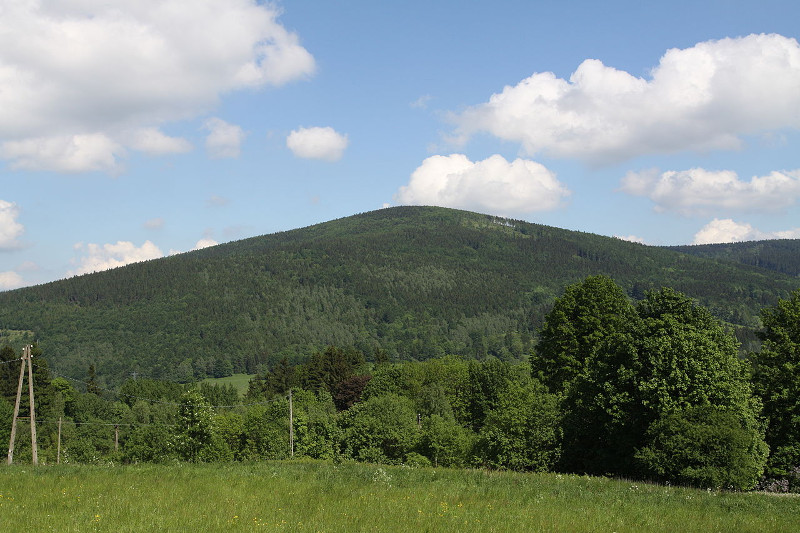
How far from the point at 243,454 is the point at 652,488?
5951cm

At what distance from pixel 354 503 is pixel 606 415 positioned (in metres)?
21.1

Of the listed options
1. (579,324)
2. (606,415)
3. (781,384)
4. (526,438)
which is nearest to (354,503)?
(606,415)

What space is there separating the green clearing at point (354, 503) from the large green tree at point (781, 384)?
48.2 feet

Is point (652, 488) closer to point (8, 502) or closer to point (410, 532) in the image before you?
point (410, 532)

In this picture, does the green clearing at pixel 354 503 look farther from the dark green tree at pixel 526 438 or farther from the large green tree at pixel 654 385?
the dark green tree at pixel 526 438

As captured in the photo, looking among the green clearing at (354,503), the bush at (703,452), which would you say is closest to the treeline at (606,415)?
the bush at (703,452)

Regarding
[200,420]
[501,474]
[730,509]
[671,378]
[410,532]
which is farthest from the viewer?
[200,420]

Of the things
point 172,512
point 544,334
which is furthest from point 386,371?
point 172,512

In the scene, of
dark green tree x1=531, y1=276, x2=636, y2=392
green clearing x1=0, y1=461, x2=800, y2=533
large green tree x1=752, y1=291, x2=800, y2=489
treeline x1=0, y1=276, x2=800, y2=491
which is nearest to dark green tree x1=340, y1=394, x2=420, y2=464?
treeline x1=0, y1=276, x2=800, y2=491

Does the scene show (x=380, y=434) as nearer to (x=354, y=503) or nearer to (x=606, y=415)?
(x=606, y=415)

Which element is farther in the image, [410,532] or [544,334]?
[544,334]

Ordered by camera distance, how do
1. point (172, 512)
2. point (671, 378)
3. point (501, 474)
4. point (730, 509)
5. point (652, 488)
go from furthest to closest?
point (671, 378)
point (501, 474)
point (652, 488)
point (730, 509)
point (172, 512)

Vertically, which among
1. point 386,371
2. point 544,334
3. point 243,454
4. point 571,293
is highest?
point 571,293

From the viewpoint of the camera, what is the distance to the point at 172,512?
16078 mm
